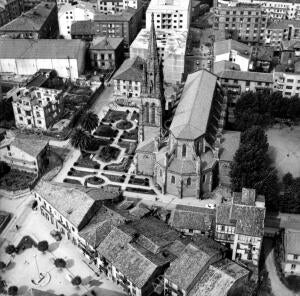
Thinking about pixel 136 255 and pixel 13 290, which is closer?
pixel 136 255

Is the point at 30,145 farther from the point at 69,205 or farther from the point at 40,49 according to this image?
the point at 40,49

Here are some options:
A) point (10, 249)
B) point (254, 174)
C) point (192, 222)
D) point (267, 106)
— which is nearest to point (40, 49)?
point (267, 106)

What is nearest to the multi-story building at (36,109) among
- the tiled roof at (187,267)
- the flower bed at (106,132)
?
the flower bed at (106,132)

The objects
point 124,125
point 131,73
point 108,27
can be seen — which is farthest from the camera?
point 108,27

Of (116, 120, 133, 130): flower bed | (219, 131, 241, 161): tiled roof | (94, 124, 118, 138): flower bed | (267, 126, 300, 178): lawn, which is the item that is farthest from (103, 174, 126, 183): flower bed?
(267, 126, 300, 178): lawn

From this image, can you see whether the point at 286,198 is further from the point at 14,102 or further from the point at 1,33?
the point at 1,33

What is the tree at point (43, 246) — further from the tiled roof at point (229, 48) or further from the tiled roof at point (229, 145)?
the tiled roof at point (229, 48)

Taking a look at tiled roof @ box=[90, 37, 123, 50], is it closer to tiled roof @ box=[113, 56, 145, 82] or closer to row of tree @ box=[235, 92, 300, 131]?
tiled roof @ box=[113, 56, 145, 82]
